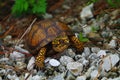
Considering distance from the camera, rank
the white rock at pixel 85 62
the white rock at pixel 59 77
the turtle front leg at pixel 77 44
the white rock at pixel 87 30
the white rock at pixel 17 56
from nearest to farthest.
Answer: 1. the white rock at pixel 59 77
2. the white rock at pixel 85 62
3. the turtle front leg at pixel 77 44
4. the white rock at pixel 17 56
5. the white rock at pixel 87 30

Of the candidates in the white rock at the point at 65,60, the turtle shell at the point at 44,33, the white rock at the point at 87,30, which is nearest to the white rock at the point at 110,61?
the white rock at the point at 65,60

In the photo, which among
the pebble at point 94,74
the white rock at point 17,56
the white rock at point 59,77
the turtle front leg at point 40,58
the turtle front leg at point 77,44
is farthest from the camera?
the white rock at point 17,56

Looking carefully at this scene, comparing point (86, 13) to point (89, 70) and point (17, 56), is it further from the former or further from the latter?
point (89, 70)

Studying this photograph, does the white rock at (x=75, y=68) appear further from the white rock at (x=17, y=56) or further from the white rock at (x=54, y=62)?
the white rock at (x=17, y=56)

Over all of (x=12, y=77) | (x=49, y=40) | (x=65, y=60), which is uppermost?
(x=49, y=40)

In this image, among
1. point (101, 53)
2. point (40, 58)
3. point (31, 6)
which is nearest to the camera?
point (101, 53)

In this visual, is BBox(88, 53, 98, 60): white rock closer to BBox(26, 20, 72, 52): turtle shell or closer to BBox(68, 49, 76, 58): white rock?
BBox(68, 49, 76, 58): white rock

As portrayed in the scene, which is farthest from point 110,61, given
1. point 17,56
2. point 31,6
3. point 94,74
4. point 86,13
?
point 31,6

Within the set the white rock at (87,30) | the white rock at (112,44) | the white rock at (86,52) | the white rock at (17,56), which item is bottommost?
the white rock at (17,56)

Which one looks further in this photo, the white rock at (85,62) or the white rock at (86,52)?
the white rock at (86,52)

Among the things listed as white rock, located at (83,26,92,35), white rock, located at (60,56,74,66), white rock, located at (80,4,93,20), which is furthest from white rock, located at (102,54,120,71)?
white rock, located at (80,4,93,20)
